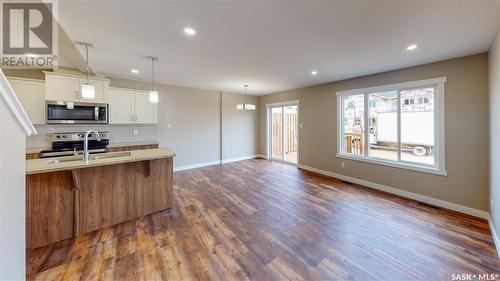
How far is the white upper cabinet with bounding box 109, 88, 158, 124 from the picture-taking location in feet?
14.0

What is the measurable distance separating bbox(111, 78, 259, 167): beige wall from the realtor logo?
1.50m

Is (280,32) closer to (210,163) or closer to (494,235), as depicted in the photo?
(494,235)

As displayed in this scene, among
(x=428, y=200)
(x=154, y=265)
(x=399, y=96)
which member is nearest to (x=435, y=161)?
(x=428, y=200)

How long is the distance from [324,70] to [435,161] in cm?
252

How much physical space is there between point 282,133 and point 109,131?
5002 millimetres

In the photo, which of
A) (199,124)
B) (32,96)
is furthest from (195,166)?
(32,96)

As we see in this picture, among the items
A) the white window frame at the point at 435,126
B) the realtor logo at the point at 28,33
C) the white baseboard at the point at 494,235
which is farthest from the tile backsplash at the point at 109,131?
the white baseboard at the point at 494,235

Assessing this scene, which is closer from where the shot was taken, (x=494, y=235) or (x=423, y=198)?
(x=494, y=235)

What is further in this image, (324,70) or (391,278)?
(324,70)

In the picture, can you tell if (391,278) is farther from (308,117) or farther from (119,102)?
(119,102)

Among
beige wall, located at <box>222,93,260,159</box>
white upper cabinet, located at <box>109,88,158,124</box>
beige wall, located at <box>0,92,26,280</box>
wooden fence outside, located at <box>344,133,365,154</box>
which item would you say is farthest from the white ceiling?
beige wall, located at <box>222,93,260,159</box>

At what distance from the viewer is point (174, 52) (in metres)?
2.97

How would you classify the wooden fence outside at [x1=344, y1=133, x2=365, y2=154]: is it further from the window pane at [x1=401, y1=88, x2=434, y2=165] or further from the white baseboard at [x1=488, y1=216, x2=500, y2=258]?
the white baseboard at [x1=488, y1=216, x2=500, y2=258]

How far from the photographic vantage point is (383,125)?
4.11 meters
